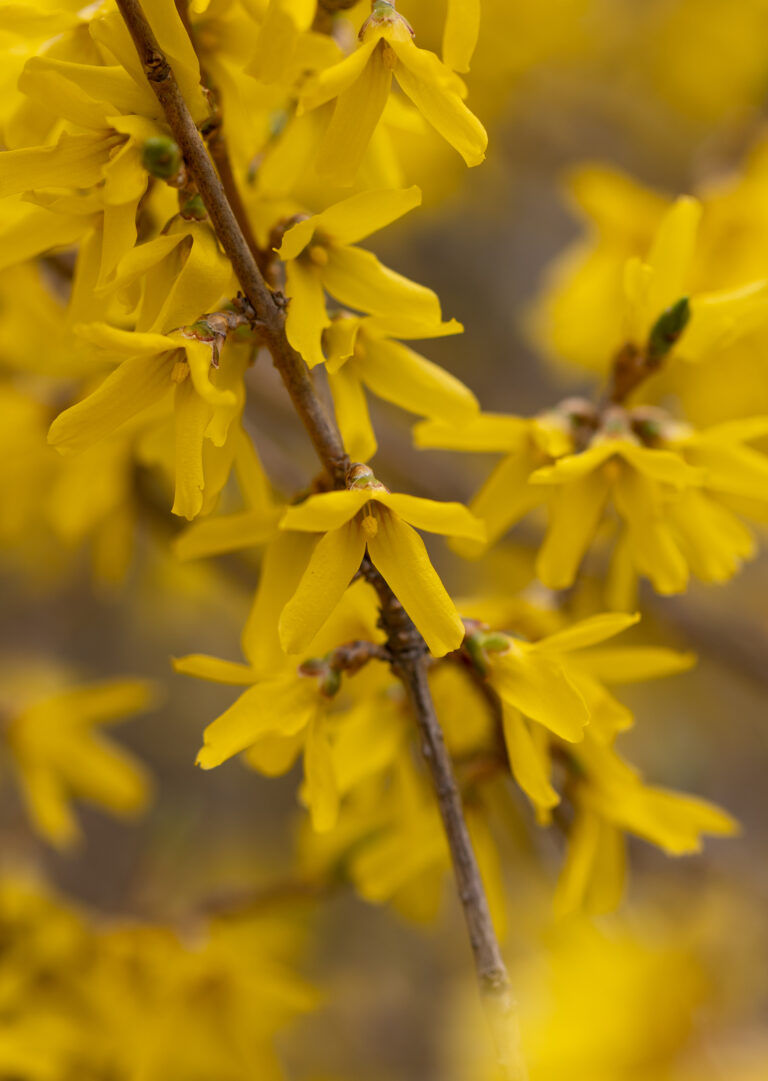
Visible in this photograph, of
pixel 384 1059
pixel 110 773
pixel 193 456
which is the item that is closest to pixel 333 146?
pixel 193 456

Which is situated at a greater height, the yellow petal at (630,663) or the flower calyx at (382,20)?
the flower calyx at (382,20)

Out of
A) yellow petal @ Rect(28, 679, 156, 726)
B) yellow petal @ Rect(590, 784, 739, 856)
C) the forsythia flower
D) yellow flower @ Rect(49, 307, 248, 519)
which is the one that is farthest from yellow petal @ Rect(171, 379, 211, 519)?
yellow petal @ Rect(28, 679, 156, 726)

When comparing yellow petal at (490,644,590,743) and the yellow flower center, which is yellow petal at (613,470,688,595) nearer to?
yellow petal at (490,644,590,743)

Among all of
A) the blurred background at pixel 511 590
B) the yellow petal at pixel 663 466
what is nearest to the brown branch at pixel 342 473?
the yellow petal at pixel 663 466

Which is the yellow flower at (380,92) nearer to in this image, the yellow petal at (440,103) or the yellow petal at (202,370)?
the yellow petal at (440,103)

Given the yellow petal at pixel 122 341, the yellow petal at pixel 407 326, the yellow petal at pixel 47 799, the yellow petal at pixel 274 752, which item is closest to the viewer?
the yellow petal at pixel 122 341

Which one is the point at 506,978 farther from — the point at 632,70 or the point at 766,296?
the point at 632,70
